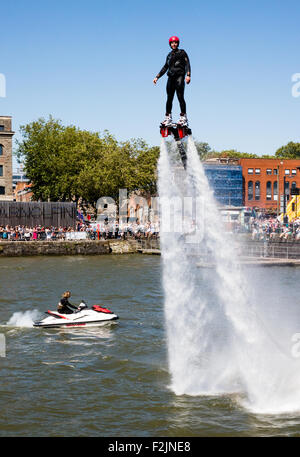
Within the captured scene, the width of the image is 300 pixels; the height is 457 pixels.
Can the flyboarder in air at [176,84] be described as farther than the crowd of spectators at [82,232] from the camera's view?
No

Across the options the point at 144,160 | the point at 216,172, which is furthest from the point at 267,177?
the point at 144,160

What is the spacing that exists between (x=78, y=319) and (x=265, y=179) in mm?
91147

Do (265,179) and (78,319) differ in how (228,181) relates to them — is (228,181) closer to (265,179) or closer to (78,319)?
(265,179)

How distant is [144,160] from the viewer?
77375 mm

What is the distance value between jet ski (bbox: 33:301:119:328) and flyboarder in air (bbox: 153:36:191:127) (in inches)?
597

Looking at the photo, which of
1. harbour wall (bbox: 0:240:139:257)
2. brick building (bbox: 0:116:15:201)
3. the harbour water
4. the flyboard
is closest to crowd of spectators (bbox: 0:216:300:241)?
harbour wall (bbox: 0:240:139:257)

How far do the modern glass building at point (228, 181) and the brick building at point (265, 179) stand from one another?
1.51m

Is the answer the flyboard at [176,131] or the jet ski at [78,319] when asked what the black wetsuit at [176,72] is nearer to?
the flyboard at [176,131]

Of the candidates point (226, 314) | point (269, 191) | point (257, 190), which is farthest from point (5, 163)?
point (226, 314)

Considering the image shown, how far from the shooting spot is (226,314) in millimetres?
19062

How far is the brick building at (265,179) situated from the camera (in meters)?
112

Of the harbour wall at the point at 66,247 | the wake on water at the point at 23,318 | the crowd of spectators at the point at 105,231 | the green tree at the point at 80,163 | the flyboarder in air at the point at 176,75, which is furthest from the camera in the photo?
the green tree at the point at 80,163

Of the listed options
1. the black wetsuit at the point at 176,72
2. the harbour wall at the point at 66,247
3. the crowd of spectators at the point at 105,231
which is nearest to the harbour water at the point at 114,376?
the black wetsuit at the point at 176,72

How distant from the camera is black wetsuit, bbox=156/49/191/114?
14438 mm
